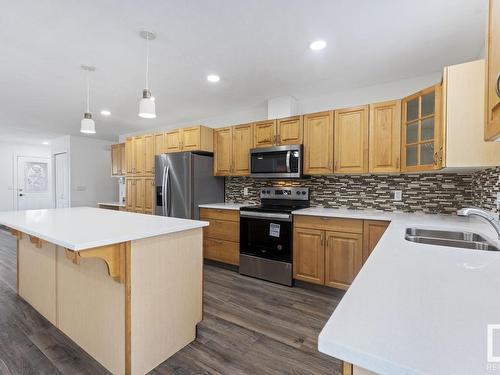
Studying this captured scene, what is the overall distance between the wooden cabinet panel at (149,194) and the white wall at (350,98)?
5.45 feet

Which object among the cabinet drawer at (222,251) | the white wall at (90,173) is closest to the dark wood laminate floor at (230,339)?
the cabinet drawer at (222,251)

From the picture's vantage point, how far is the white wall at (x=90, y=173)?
5.91 metres

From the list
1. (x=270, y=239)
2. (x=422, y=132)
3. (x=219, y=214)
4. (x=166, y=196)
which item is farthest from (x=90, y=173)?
(x=422, y=132)

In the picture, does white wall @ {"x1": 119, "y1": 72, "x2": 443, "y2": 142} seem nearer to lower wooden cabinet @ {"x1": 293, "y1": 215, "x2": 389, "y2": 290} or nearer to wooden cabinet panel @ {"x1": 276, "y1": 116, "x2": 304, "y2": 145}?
wooden cabinet panel @ {"x1": 276, "y1": 116, "x2": 304, "y2": 145}

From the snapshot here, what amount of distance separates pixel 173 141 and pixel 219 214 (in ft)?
4.95

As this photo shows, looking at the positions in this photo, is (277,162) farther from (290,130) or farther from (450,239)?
(450,239)

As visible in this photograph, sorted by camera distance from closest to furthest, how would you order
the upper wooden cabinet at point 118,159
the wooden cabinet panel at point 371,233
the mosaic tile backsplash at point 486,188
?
1. the mosaic tile backsplash at point 486,188
2. the wooden cabinet panel at point 371,233
3. the upper wooden cabinet at point 118,159

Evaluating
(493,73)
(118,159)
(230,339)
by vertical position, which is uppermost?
(118,159)

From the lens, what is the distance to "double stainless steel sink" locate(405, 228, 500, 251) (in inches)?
58.9

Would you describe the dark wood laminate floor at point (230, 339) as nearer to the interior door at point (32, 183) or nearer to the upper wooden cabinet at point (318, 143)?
the upper wooden cabinet at point (318, 143)

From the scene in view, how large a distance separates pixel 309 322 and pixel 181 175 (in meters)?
2.56

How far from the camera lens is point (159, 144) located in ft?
14.0

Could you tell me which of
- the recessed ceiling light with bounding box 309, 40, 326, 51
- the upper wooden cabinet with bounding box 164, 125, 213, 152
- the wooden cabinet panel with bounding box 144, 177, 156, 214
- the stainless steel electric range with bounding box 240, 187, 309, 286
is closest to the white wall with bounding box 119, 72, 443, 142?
the upper wooden cabinet with bounding box 164, 125, 213, 152

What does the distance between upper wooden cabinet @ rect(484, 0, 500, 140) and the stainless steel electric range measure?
6.76ft
